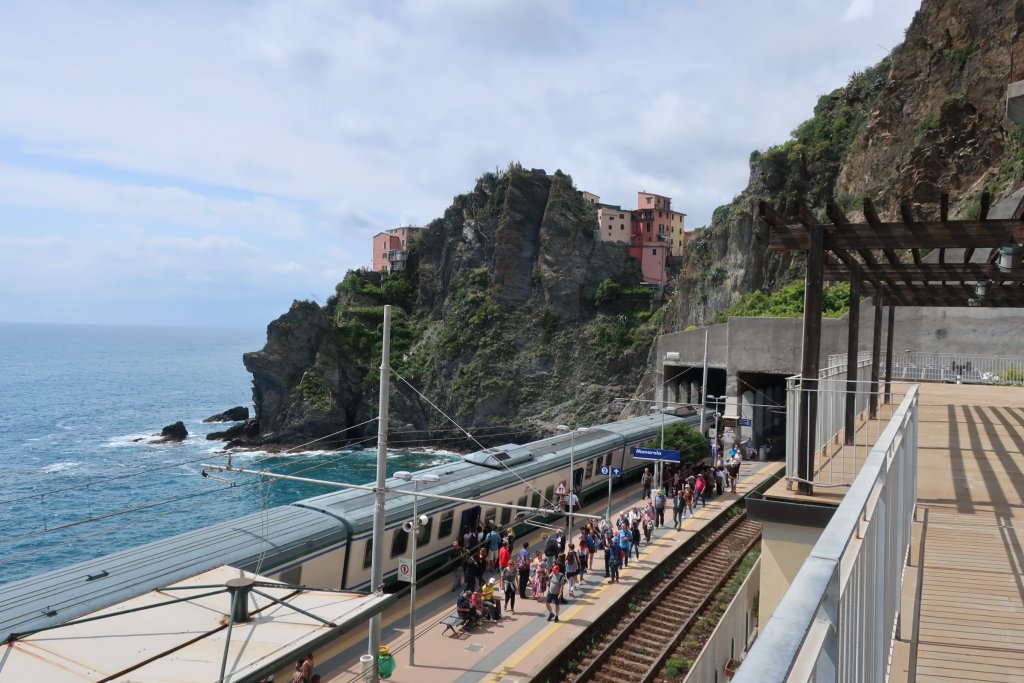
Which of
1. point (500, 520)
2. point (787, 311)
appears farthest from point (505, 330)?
point (500, 520)

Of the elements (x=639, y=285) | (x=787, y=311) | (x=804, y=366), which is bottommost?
(x=804, y=366)

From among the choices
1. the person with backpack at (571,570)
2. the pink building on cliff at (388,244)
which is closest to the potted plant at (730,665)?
the person with backpack at (571,570)

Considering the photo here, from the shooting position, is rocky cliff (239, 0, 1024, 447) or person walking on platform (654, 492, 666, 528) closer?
person walking on platform (654, 492, 666, 528)

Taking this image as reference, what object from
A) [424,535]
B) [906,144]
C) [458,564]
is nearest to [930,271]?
[458,564]

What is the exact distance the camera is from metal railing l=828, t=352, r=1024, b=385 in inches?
1228

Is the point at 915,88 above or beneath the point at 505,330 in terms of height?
above

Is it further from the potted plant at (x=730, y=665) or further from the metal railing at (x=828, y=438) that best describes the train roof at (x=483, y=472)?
the metal railing at (x=828, y=438)

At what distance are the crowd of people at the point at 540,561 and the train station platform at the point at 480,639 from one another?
309 millimetres

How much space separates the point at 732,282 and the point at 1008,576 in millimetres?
69568

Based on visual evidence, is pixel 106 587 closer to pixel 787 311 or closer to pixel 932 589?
pixel 932 589

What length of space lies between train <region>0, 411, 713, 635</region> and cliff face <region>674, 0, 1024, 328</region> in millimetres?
24920

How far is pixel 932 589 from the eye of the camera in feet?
18.7

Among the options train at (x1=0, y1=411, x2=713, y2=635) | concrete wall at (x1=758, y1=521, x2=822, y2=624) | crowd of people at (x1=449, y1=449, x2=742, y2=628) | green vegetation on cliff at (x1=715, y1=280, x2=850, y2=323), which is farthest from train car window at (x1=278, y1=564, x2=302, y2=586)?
green vegetation on cliff at (x1=715, y1=280, x2=850, y2=323)

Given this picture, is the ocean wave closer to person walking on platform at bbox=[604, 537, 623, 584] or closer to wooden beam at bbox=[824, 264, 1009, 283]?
person walking on platform at bbox=[604, 537, 623, 584]
